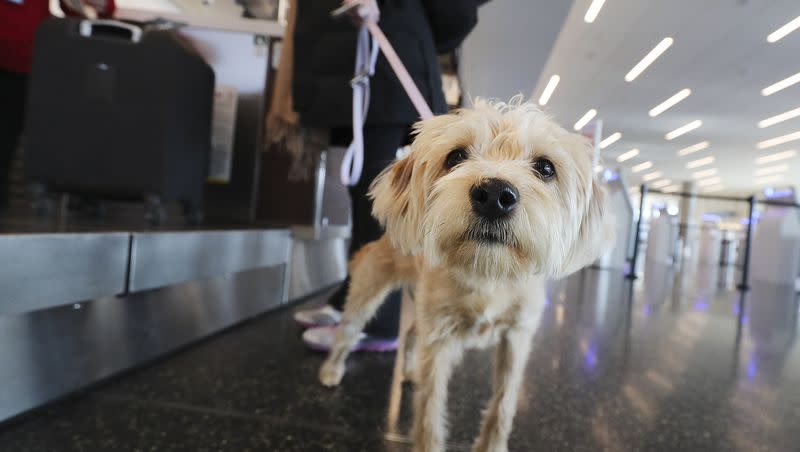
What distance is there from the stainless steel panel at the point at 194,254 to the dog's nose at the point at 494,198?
4.14 feet

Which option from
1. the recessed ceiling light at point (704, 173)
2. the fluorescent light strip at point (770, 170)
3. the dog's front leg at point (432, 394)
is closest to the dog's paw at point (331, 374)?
the dog's front leg at point (432, 394)

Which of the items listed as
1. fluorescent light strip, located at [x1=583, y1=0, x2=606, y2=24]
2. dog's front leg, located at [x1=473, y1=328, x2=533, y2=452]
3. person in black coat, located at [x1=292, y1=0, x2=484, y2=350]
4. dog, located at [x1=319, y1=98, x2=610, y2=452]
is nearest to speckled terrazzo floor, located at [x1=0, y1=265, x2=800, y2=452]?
dog's front leg, located at [x1=473, y1=328, x2=533, y2=452]

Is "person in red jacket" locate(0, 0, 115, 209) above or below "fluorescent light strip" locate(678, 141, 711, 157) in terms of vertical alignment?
above

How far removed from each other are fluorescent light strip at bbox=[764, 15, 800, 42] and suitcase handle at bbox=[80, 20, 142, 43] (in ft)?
8.25

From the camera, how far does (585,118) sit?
1301 mm

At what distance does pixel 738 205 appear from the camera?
685 cm

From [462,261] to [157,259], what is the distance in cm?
127

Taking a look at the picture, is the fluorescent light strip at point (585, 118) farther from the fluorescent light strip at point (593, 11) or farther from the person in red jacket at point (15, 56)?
the person in red jacket at point (15, 56)

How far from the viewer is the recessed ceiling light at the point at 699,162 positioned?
1.78m

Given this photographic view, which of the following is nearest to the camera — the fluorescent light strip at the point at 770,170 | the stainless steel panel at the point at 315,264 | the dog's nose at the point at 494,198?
the dog's nose at the point at 494,198

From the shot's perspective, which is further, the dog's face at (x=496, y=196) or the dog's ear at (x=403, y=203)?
the dog's ear at (x=403, y=203)

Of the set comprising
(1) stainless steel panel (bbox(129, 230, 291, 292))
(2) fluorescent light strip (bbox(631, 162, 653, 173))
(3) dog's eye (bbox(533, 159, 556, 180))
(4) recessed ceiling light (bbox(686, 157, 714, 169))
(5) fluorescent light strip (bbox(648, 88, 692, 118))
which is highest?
(5) fluorescent light strip (bbox(648, 88, 692, 118))

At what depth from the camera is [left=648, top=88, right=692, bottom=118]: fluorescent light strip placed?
1.19 meters

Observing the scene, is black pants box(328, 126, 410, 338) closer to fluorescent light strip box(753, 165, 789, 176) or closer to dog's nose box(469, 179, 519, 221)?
dog's nose box(469, 179, 519, 221)
